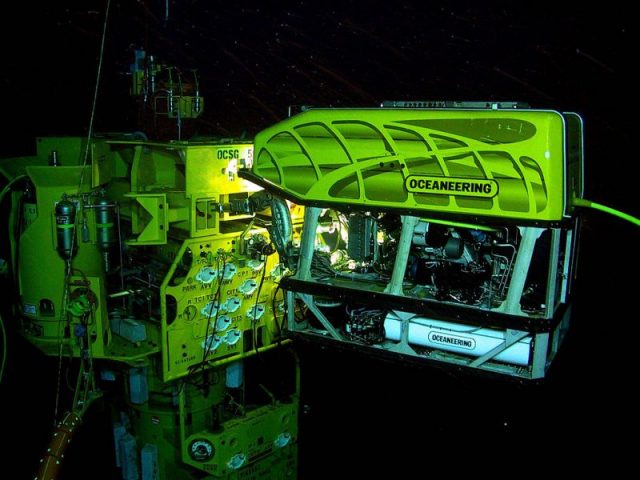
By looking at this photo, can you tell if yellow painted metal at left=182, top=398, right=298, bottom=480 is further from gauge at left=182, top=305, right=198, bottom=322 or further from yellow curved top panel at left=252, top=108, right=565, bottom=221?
yellow curved top panel at left=252, top=108, right=565, bottom=221

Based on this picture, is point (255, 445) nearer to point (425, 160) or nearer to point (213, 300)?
point (213, 300)

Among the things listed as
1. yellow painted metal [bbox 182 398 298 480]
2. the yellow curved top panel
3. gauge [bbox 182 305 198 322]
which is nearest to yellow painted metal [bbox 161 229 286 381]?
gauge [bbox 182 305 198 322]

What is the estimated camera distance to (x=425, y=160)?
4984mm

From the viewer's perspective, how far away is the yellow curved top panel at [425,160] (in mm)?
4484

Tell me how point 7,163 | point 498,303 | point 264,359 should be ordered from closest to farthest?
1. point 498,303
2. point 7,163
3. point 264,359

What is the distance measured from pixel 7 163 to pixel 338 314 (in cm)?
427

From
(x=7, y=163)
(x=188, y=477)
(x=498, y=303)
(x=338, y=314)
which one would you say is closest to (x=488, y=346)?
(x=498, y=303)

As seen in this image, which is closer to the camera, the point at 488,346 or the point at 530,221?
the point at 530,221

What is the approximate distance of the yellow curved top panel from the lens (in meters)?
4.48

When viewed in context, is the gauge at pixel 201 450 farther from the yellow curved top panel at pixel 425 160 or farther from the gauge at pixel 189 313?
the yellow curved top panel at pixel 425 160

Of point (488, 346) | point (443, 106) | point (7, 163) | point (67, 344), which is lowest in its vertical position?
point (67, 344)

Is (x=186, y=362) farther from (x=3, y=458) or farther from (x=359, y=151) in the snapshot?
(x=3, y=458)

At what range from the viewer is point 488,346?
5.07 meters

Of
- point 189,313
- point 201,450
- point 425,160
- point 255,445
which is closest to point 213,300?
point 189,313
